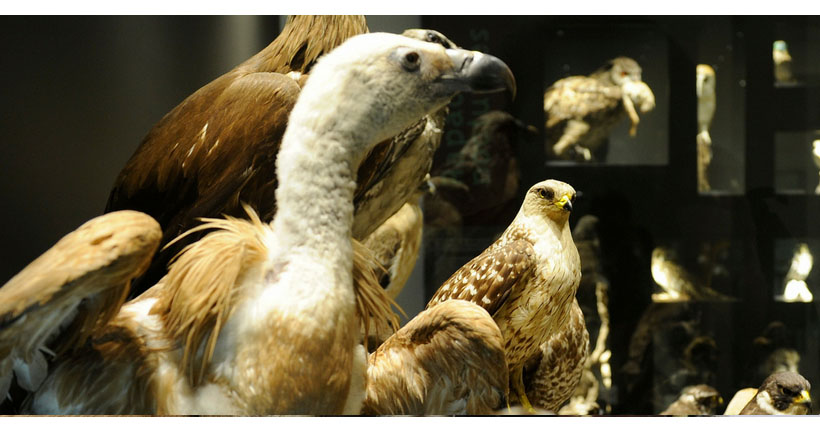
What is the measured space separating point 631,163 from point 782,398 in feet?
1.91

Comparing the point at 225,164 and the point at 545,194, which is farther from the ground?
the point at 225,164

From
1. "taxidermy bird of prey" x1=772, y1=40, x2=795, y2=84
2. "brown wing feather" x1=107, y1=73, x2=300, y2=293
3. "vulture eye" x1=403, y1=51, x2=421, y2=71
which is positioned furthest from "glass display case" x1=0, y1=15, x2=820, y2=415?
"vulture eye" x1=403, y1=51, x2=421, y2=71

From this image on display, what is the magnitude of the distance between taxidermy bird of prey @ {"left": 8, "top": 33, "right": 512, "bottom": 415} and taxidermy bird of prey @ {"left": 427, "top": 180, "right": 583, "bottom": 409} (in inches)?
12.2

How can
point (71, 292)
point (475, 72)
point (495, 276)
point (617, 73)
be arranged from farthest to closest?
point (617, 73)
point (495, 276)
point (475, 72)
point (71, 292)

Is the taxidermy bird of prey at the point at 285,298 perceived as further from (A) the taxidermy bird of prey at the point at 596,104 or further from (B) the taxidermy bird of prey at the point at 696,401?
(B) the taxidermy bird of prey at the point at 696,401

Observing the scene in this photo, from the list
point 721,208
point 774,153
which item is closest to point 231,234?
point 721,208

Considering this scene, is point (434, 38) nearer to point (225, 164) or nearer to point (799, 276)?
point (225, 164)

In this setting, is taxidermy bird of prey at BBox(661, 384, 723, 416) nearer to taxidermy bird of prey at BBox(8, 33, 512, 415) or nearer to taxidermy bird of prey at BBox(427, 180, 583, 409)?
taxidermy bird of prey at BBox(427, 180, 583, 409)

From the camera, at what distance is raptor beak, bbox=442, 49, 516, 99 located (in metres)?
1.23

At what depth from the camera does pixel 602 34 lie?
5.02ft

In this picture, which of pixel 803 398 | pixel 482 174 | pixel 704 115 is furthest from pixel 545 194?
pixel 803 398

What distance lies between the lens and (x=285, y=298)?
1.19 meters

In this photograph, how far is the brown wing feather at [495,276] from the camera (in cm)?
143
